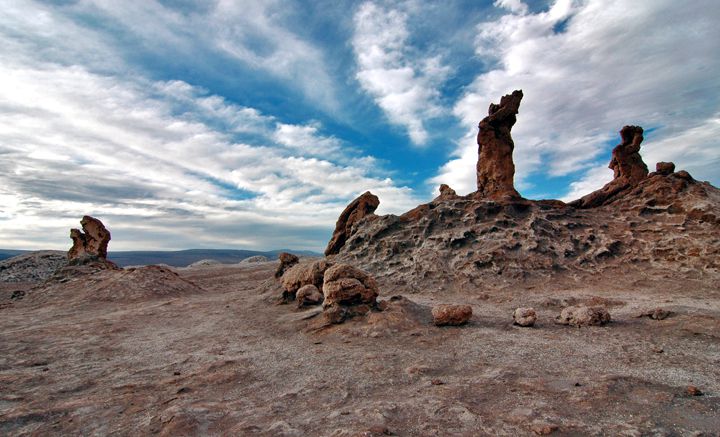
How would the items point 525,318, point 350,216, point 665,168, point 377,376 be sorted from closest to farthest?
point 377,376 < point 525,318 < point 665,168 < point 350,216

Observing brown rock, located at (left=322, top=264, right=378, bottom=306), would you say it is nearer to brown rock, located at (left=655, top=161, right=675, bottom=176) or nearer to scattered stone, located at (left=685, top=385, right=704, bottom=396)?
scattered stone, located at (left=685, top=385, right=704, bottom=396)

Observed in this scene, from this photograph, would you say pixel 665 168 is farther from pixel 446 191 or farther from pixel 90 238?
pixel 90 238

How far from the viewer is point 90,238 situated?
102ft

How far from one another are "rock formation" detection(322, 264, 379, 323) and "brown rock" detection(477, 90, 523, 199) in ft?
47.8

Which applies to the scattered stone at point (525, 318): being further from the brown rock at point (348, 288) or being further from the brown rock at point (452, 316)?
the brown rock at point (348, 288)

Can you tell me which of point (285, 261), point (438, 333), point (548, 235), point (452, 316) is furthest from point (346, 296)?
point (548, 235)

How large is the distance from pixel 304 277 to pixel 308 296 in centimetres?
173

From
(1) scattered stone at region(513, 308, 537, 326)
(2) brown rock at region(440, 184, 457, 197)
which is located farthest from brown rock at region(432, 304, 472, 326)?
(2) brown rock at region(440, 184, 457, 197)

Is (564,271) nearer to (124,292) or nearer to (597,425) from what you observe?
(597,425)

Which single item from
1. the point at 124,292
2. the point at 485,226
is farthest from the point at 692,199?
the point at 124,292

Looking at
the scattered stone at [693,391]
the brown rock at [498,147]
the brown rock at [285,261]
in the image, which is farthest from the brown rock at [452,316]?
the brown rock at [498,147]

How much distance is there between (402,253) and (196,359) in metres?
14.0

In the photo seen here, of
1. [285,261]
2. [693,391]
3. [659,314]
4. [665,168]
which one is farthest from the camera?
[285,261]

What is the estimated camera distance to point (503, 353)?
8500 millimetres
